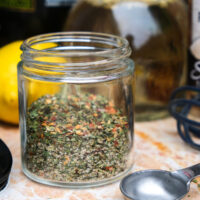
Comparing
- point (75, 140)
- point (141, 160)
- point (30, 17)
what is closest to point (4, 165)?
point (75, 140)

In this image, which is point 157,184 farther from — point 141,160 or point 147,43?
point 147,43

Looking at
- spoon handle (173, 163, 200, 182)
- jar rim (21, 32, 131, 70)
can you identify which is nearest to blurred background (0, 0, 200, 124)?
jar rim (21, 32, 131, 70)

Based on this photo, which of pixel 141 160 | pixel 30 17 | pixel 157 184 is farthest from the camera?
pixel 30 17

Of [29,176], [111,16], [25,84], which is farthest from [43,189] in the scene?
[111,16]

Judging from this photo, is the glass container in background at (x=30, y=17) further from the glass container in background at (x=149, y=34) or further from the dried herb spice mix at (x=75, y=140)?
the dried herb spice mix at (x=75, y=140)

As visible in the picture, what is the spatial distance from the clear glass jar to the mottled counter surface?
0.01m

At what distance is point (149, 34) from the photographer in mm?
718

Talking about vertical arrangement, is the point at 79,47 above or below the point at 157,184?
above

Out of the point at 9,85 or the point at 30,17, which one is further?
the point at 30,17

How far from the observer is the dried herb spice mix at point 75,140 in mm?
505

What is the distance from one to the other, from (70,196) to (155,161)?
0.51ft

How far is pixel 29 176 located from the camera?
54cm

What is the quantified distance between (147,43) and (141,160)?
0.74ft

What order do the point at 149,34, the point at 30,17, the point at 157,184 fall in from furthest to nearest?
the point at 30,17, the point at 149,34, the point at 157,184
